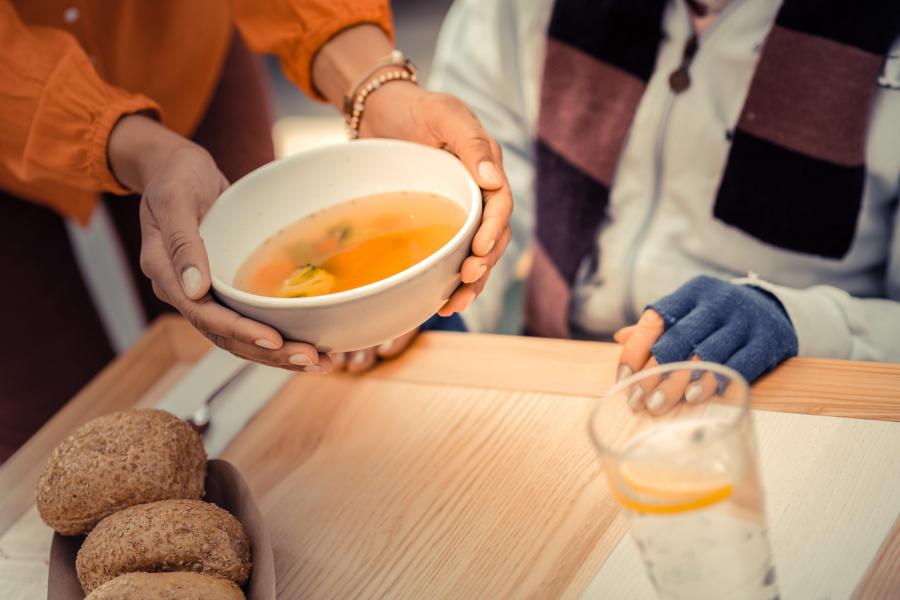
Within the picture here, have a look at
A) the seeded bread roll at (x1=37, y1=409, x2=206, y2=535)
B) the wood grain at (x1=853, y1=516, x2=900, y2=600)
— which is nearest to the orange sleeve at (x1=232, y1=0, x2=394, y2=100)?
the seeded bread roll at (x1=37, y1=409, x2=206, y2=535)

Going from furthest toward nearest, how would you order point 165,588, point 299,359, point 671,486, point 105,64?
point 105,64
point 299,359
point 165,588
point 671,486

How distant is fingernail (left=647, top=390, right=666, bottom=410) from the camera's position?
57 cm

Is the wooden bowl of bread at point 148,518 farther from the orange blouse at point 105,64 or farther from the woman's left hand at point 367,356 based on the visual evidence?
the orange blouse at point 105,64

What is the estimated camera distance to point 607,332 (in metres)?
1.38

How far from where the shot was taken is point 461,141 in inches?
34.9

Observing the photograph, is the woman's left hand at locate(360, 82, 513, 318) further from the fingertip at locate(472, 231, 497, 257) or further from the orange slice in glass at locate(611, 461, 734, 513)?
the orange slice in glass at locate(611, 461, 734, 513)

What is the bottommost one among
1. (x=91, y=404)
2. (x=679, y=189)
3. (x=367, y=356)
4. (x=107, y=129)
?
(x=91, y=404)

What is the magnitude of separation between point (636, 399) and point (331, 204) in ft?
1.52

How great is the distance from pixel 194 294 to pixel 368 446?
0.27 meters

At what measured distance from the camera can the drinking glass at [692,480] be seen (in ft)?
1.77

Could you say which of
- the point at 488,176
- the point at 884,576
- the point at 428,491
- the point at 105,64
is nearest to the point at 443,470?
the point at 428,491

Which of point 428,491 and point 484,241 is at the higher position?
point 484,241

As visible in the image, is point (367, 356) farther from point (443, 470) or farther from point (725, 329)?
point (725, 329)

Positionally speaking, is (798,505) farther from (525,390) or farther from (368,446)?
(368,446)
